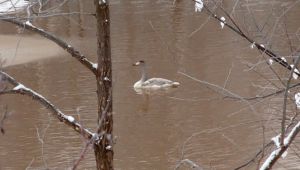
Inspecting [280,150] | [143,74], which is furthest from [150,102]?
[280,150]

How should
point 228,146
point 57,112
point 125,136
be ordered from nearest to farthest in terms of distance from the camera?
point 57,112, point 228,146, point 125,136

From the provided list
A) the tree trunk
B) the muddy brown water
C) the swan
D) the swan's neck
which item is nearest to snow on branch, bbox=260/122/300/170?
the tree trunk

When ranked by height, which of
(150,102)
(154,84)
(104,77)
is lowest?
(150,102)

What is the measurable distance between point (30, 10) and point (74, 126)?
743 millimetres

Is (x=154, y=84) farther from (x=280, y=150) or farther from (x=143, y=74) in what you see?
(x=280, y=150)

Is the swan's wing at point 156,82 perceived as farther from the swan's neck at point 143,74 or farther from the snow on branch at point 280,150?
the snow on branch at point 280,150

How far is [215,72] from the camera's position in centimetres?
1255

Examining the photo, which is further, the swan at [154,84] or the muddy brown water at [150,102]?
the swan at [154,84]

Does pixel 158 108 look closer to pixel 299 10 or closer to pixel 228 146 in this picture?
pixel 228 146

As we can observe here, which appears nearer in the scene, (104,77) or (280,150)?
(280,150)

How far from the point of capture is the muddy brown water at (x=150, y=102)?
857cm

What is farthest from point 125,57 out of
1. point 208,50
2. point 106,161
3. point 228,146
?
point 106,161

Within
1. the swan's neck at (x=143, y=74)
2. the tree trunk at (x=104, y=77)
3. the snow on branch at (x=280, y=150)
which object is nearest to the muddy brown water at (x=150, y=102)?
the swan's neck at (x=143, y=74)

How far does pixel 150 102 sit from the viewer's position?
11.5 meters
